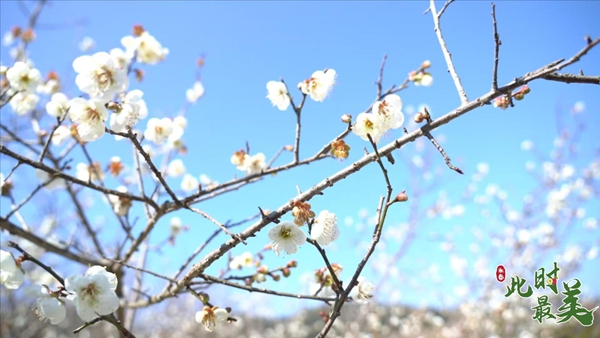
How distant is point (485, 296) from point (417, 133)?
21.7ft

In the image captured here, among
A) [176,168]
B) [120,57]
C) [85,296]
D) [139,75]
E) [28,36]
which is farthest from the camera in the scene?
[28,36]

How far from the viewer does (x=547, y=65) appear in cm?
100

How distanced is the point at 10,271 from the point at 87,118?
1.91ft

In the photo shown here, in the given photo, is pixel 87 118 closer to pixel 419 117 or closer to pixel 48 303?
pixel 48 303

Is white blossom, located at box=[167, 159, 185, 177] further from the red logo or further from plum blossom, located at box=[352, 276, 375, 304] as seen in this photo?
the red logo

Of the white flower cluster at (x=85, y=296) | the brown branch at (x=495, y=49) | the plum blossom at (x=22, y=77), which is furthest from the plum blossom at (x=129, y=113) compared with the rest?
the brown branch at (x=495, y=49)

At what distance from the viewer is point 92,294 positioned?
3.59ft

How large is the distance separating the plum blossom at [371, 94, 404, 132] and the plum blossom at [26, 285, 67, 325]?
1.23 metres

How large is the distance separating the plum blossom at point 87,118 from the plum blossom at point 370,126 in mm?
930

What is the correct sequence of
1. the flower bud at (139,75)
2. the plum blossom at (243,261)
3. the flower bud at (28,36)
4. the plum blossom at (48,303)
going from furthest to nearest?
the flower bud at (28,36) < the flower bud at (139,75) < the plum blossom at (243,261) < the plum blossom at (48,303)

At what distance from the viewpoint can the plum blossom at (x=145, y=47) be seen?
2293 mm

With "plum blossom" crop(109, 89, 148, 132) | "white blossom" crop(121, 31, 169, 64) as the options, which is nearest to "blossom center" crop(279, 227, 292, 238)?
"plum blossom" crop(109, 89, 148, 132)

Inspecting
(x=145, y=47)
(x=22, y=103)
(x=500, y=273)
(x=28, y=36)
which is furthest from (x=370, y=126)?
(x=28, y=36)

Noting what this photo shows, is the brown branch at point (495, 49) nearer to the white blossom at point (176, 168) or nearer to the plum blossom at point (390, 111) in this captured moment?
the plum blossom at point (390, 111)
